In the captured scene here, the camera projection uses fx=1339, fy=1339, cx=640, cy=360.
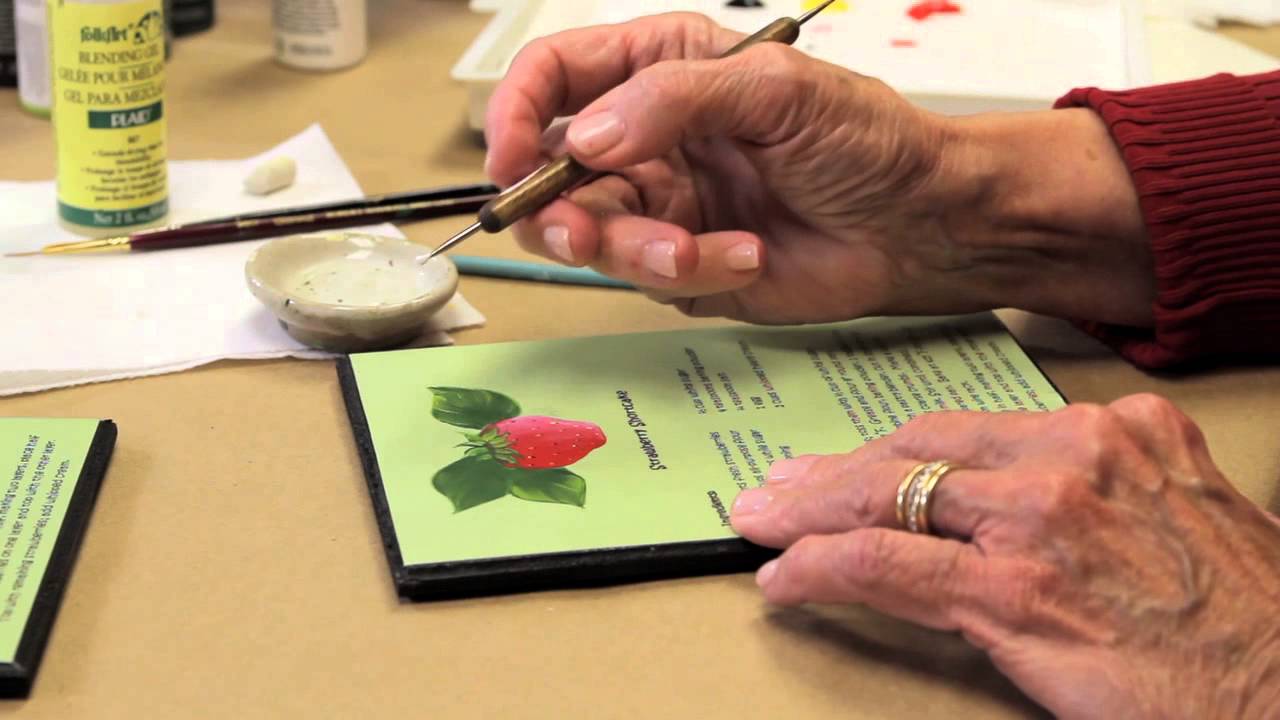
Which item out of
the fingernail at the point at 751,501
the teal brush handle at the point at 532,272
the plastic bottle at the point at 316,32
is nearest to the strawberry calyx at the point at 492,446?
the fingernail at the point at 751,501

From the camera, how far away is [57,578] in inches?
23.1

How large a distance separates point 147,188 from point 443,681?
1.74ft

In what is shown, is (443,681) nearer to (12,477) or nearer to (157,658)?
(157,658)

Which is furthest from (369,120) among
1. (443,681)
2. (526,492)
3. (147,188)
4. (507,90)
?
(443,681)

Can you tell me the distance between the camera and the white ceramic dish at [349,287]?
786mm

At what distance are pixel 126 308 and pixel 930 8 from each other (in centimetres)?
79

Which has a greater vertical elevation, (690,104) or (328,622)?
(690,104)

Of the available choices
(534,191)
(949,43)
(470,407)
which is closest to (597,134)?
(534,191)

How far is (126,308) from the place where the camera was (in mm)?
842

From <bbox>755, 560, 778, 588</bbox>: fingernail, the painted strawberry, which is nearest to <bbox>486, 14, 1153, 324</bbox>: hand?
the painted strawberry

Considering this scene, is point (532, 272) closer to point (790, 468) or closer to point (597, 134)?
point (597, 134)

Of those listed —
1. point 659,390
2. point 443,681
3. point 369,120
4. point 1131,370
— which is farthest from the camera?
point 369,120

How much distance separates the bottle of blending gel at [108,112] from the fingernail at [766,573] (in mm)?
559

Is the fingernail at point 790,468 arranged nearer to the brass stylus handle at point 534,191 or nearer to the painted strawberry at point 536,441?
the painted strawberry at point 536,441
